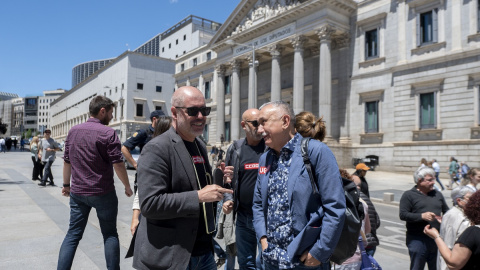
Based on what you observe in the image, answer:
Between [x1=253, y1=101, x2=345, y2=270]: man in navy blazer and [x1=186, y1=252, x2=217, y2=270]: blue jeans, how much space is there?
1.39 feet

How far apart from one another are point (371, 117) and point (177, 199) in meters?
27.5

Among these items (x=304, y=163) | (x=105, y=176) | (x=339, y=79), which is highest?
(x=339, y=79)

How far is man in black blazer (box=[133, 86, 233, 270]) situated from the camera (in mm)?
2242

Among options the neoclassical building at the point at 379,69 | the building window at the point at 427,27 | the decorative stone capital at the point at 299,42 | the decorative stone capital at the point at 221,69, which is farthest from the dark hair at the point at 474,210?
the decorative stone capital at the point at 221,69

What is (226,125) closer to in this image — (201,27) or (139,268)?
(201,27)

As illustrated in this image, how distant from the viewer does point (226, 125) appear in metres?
42.4

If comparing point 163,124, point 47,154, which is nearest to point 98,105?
point 163,124

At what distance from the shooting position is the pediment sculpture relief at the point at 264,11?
3213 centimetres

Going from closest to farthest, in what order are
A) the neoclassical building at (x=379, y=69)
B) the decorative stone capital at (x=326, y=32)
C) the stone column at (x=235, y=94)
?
the neoclassical building at (x=379, y=69) → the decorative stone capital at (x=326, y=32) → the stone column at (x=235, y=94)

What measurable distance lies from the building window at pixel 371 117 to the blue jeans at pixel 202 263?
87.7 feet

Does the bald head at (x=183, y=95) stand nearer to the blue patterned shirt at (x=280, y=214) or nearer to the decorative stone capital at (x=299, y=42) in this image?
the blue patterned shirt at (x=280, y=214)

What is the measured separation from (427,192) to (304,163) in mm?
3013

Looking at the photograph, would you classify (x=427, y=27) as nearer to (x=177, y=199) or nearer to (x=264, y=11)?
(x=264, y=11)

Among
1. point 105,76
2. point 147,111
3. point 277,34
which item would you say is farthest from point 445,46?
point 105,76
